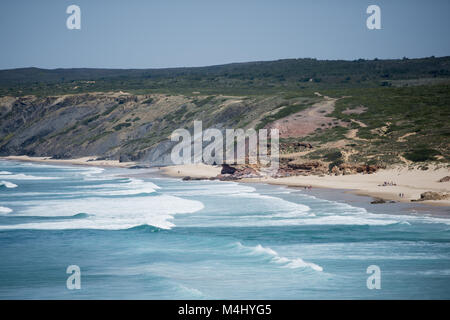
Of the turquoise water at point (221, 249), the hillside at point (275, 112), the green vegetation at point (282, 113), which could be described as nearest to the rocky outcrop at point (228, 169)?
→ the hillside at point (275, 112)

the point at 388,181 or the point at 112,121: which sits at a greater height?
the point at 112,121

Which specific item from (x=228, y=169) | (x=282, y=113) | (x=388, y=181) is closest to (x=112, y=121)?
(x=282, y=113)

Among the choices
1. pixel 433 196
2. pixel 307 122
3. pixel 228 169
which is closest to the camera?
pixel 433 196

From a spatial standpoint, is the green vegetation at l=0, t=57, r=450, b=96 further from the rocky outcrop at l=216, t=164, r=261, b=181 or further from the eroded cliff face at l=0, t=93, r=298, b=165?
the rocky outcrop at l=216, t=164, r=261, b=181

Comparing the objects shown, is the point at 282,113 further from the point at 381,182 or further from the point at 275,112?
the point at 381,182

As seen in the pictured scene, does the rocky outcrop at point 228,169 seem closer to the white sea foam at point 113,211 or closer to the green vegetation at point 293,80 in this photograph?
the white sea foam at point 113,211

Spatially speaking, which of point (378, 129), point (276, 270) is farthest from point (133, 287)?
point (378, 129)
